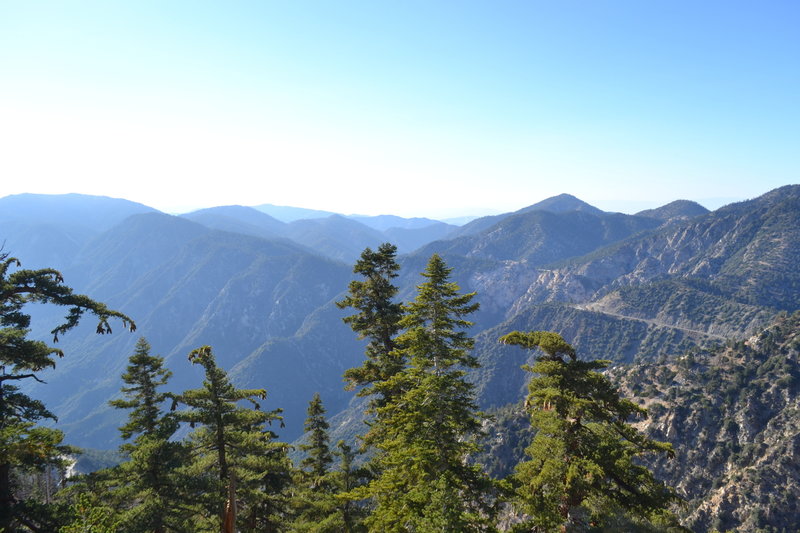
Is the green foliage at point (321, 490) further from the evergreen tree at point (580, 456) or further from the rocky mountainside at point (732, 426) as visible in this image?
the rocky mountainside at point (732, 426)

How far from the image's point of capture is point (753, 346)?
103562 mm

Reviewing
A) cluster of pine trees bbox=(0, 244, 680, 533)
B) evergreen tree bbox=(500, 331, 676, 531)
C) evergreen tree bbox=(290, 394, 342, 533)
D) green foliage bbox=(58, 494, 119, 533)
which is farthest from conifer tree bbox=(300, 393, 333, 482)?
green foliage bbox=(58, 494, 119, 533)

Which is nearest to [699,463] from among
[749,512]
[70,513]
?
[749,512]

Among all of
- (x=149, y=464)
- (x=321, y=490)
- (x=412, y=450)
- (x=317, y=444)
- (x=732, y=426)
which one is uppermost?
(x=412, y=450)

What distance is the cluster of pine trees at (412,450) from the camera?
1398cm

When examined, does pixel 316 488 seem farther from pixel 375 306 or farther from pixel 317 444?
pixel 375 306

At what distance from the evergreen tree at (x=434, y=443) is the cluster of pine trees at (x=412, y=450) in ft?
0.17

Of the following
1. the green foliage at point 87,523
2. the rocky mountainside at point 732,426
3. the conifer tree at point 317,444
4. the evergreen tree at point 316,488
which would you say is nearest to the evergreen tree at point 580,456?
the evergreen tree at point 316,488

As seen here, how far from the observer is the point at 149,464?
18672 millimetres

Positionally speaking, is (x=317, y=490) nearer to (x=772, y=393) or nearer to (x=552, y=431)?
(x=552, y=431)

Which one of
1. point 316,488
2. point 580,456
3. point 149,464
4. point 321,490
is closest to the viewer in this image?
point 580,456

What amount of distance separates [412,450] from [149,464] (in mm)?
11906

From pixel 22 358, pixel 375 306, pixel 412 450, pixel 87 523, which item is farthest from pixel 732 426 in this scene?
pixel 22 358

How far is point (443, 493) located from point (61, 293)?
14.9 meters
